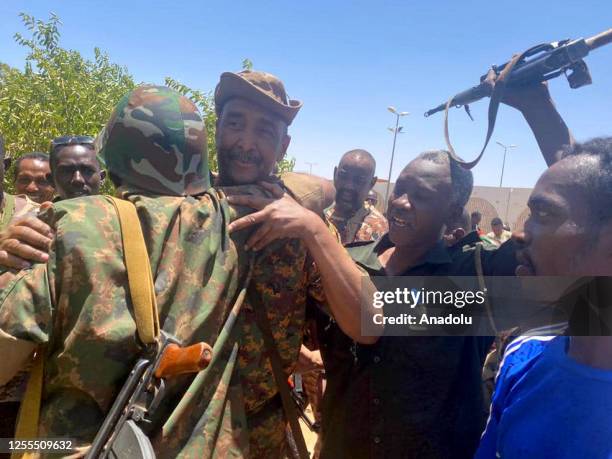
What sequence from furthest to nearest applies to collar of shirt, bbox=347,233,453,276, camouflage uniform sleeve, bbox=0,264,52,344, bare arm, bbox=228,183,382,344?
1. collar of shirt, bbox=347,233,453,276
2. bare arm, bbox=228,183,382,344
3. camouflage uniform sleeve, bbox=0,264,52,344

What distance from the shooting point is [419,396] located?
202 cm

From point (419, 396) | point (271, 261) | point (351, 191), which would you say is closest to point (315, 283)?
point (271, 261)

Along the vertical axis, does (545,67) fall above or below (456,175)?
above

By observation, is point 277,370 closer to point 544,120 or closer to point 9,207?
point 544,120

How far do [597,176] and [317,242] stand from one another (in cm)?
88

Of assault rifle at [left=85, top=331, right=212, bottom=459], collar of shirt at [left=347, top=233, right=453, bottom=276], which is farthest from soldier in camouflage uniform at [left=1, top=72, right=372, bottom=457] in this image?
collar of shirt at [left=347, top=233, right=453, bottom=276]

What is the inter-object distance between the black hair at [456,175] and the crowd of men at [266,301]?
32 mm

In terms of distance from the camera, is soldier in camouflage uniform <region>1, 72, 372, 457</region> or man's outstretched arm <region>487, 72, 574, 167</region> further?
man's outstretched arm <region>487, 72, 574, 167</region>

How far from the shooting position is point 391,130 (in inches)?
1161

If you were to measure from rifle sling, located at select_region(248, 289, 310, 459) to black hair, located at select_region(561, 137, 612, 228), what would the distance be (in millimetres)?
1080

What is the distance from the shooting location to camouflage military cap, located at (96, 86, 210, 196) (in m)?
1.48

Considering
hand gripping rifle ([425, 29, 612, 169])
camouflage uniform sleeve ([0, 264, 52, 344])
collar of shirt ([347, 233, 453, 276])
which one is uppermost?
hand gripping rifle ([425, 29, 612, 169])

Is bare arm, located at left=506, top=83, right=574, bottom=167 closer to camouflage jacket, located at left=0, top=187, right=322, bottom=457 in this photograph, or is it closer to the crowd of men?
the crowd of men

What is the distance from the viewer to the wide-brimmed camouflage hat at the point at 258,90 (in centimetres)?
185
